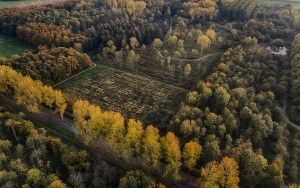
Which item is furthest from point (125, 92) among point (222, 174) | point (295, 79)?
point (295, 79)

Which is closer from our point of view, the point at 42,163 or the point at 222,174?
the point at 222,174

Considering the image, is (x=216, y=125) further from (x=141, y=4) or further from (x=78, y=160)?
(x=141, y=4)

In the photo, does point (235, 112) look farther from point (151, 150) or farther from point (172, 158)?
point (151, 150)

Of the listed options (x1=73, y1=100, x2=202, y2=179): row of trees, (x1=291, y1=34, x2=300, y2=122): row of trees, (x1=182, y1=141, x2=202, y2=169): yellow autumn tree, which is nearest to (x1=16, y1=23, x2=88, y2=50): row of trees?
(x1=73, y1=100, x2=202, y2=179): row of trees

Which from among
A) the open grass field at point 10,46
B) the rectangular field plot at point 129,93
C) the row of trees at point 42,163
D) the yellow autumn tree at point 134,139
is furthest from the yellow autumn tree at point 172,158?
the open grass field at point 10,46

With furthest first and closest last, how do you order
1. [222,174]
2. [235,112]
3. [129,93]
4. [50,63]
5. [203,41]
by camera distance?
1. [203,41]
2. [50,63]
3. [129,93]
4. [235,112]
5. [222,174]
